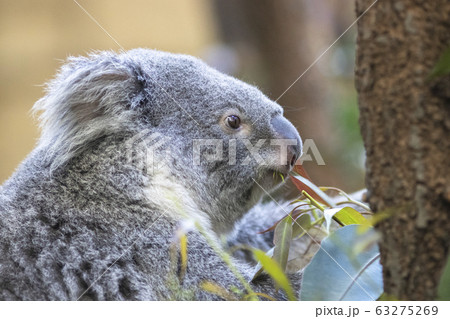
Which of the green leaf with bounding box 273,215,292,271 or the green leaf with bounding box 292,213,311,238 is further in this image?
the green leaf with bounding box 292,213,311,238

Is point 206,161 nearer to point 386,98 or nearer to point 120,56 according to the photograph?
point 120,56

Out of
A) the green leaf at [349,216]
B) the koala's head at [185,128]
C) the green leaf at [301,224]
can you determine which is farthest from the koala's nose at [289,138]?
the green leaf at [349,216]

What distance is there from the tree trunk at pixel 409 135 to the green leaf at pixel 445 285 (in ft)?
0.04

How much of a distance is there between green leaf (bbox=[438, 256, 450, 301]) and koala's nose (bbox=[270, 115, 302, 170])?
3.49ft

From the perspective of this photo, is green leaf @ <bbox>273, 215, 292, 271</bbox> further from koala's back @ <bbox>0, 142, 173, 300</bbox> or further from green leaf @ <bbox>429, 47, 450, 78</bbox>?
green leaf @ <bbox>429, 47, 450, 78</bbox>

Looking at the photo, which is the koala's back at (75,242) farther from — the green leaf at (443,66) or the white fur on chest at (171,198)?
the green leaf at (443,66)

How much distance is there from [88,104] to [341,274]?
1291 millimetres

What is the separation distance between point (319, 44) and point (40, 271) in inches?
157

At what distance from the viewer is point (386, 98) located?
50.6 inches

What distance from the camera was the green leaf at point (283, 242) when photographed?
198cm

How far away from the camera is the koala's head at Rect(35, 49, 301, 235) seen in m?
2.30

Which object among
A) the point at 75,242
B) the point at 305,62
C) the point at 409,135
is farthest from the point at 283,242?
the point at 305,62

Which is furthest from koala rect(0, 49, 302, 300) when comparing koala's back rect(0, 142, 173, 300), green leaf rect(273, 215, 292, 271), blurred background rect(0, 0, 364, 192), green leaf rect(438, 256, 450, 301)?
blurred background rect(0, 0, 364, 192)
